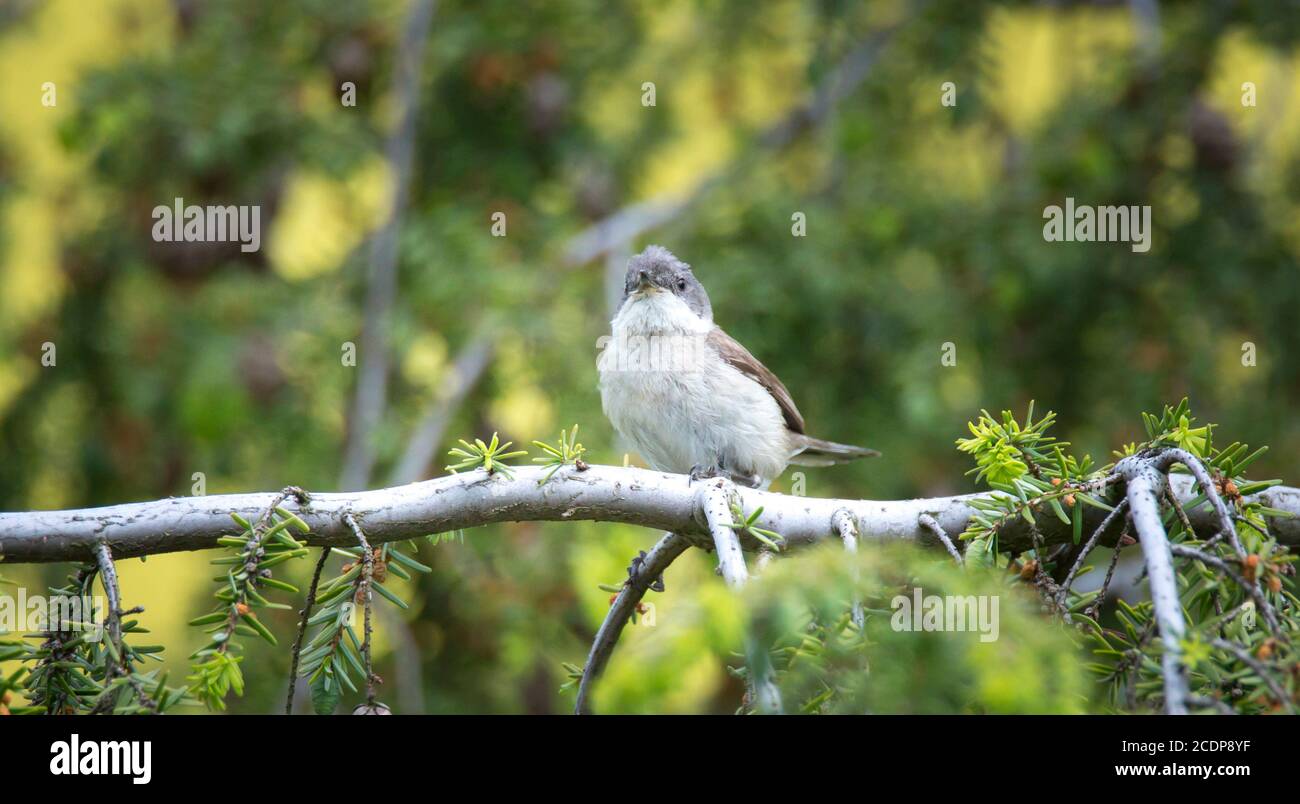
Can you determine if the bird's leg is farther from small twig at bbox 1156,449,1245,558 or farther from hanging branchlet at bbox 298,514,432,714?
small twig at bbox 1156,449,1245,558

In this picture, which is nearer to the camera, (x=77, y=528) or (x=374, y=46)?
(x=77, y=528)

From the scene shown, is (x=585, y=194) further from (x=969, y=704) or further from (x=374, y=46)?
(x=969, y=704)

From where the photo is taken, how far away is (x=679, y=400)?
11.9ft

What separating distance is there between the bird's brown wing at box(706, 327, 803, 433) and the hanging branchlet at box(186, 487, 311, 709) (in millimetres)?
2288

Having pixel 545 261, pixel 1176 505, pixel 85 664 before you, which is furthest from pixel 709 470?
pixel 85 664

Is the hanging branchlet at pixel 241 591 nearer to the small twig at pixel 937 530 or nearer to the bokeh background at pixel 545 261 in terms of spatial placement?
the small twig at pixel 937 530

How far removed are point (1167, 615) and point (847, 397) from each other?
3.31 meters

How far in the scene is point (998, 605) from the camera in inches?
57.7

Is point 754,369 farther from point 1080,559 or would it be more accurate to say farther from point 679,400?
point 1080,559

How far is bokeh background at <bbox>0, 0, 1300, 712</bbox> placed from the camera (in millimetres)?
4242

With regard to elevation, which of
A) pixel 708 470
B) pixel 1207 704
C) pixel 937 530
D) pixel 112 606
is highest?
pixel 708 470

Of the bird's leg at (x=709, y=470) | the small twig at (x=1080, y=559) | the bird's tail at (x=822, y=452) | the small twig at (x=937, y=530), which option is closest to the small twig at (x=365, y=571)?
the small twig at (x=937, y=530)

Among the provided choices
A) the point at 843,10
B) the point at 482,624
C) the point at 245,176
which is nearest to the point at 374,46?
the point at 245,176

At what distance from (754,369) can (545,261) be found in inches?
41.8
